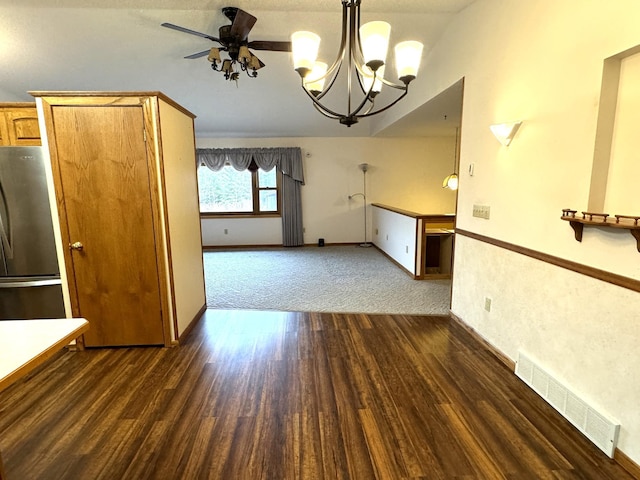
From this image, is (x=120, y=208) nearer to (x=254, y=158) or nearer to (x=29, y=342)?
(x=29, y=342)

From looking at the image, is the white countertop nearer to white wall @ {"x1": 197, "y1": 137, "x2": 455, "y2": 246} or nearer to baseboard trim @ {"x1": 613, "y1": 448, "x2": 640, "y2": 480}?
baseboard trim @ {"x1": 613, "y1": 448, "x2": 640, "y2": 480}

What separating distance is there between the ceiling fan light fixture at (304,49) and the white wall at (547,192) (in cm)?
141

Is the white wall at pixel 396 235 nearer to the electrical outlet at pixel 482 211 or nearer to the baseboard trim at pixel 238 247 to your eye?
the electrical outlet at pixel 482 211

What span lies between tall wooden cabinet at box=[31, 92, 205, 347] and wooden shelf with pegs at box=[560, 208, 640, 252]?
2.70m

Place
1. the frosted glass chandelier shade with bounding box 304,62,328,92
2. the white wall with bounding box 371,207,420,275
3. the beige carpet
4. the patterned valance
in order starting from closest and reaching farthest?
1. the frosted glass chandelier shade with bounding box 304,62,328,92
2. the beige carpet
3. the white wall with bounding box 371,207,420,275
4. the patterned valance

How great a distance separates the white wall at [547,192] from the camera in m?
1.57

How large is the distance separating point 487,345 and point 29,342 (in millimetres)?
2860

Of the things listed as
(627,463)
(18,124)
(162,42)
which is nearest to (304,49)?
(18,124)

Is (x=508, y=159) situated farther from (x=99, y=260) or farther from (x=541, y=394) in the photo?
(x=99, y=260)

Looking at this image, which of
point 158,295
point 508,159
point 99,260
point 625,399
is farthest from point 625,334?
point 99,260

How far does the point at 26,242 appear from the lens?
8.63ft

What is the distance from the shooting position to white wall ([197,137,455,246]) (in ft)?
22.6

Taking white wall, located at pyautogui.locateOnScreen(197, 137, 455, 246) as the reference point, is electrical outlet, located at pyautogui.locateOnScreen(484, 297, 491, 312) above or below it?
below

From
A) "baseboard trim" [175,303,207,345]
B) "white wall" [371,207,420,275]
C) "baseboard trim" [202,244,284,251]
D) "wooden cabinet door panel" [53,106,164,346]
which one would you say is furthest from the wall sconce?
"baseboard trim" [202,244,284,251]
